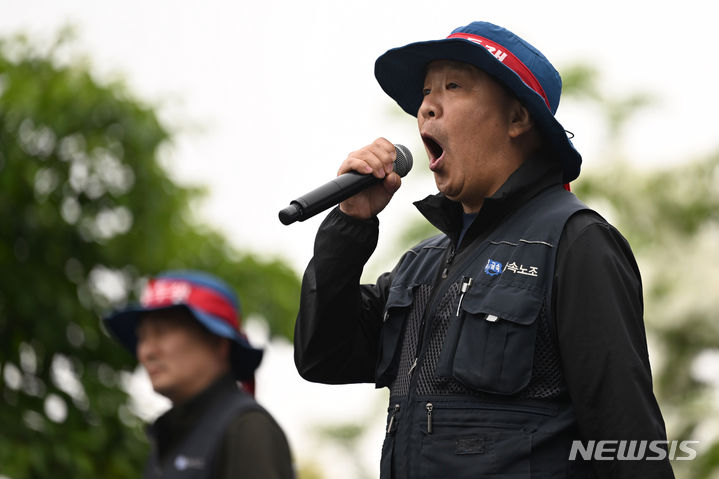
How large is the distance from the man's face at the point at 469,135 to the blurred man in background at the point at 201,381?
1.40 metres

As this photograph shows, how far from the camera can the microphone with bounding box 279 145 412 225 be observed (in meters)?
2.86

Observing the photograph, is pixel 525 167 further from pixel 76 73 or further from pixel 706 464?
pixel 706 464

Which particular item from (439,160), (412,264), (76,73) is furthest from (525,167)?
(76,73)

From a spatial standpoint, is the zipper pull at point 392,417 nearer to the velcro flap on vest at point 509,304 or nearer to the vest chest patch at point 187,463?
the velcro flap on vest at point 509,304

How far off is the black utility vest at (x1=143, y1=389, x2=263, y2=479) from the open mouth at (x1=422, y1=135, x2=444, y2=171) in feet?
4.92

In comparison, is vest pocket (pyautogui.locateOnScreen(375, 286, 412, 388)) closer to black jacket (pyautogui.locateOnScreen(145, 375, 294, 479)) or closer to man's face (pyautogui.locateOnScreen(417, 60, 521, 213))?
man's face (pyautogui.locateOnScreen(417, 60, 521, 213))

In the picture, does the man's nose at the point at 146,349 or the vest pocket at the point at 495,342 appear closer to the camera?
the vest pocket at the point at 495,342

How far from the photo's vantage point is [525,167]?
2938 millimetres

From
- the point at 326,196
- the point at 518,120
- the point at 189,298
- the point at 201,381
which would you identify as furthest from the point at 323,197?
the point at 189,298

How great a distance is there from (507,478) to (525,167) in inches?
34.3

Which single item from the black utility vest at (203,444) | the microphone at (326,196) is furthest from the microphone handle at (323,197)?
the black utility vest at (203,444)

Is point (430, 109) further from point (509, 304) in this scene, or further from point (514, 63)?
point (509, 304)

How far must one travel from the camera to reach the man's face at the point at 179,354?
4413 millimetres

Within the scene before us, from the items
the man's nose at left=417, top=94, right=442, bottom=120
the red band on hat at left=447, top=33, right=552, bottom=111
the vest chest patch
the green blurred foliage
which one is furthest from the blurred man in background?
the green blurred foliage
